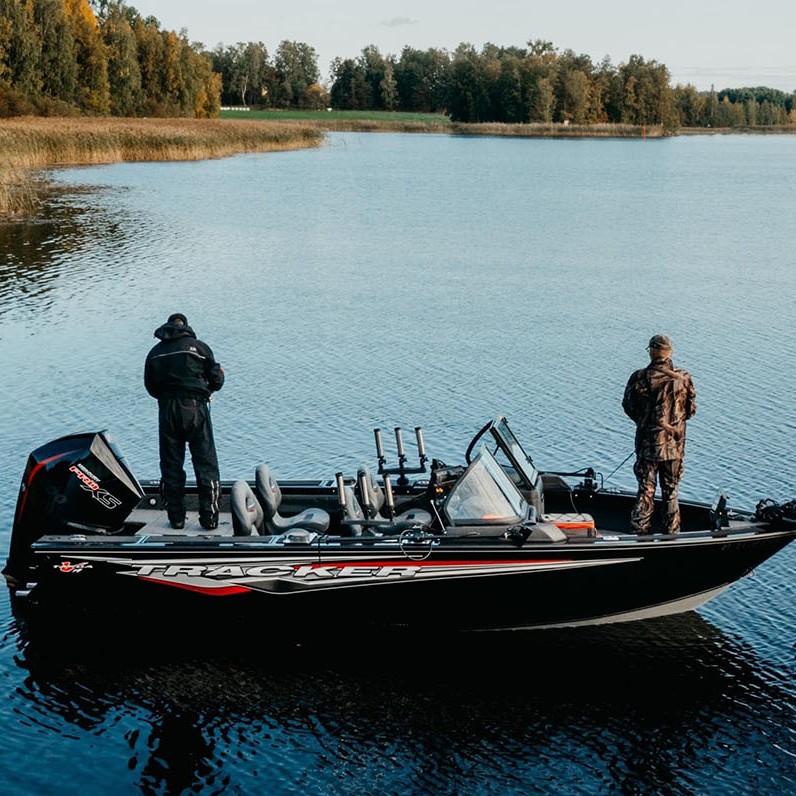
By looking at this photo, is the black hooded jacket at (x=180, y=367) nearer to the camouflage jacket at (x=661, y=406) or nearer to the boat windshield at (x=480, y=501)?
the boat windshield at (x=480, y=501)

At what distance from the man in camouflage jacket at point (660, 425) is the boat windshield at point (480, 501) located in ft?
3.71

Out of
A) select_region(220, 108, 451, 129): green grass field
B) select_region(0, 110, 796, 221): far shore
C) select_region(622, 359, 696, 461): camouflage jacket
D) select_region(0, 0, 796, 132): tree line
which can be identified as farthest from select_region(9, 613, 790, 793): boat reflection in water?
select_region(220, 108, 451, 129): green grass field

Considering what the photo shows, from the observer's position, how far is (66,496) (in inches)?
382

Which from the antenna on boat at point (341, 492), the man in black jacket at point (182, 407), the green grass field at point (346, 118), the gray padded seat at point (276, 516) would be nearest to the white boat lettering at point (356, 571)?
the gray padded seat at point (276, 516)

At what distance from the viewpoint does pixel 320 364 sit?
19609mm

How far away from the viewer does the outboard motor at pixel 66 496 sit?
380 inches

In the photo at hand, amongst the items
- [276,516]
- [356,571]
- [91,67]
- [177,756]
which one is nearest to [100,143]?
[91,67]

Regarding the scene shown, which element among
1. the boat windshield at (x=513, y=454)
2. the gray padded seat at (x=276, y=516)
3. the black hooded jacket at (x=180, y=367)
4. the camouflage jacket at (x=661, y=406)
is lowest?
the gray padded seat at (x=276, y=516)

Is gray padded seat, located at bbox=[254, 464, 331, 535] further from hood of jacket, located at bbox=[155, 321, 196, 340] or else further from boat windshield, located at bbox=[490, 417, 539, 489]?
boat windshield, located at bbox=[490, 417, 539, 489]

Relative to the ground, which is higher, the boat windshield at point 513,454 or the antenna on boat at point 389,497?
the boat windshield at point 513,454

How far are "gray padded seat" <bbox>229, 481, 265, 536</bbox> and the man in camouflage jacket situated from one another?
3.27m

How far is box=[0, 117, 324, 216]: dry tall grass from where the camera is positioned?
43281 mm

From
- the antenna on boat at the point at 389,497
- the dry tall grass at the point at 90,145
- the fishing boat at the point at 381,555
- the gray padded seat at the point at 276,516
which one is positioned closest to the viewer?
the fishing boat at the point at 381,555

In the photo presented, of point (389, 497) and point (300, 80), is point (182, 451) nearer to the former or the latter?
point (389, 497)
